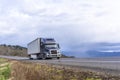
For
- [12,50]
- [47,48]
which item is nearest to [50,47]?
[47,48]

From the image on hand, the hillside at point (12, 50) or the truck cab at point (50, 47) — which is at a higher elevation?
the hillside at point (12, 50)

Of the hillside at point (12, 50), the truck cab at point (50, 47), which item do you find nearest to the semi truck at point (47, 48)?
the truck cab at point (50, 47)

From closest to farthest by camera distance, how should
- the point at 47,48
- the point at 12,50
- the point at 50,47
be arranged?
1. the point at 50,47
2. the point at 47,48
3. the point at 12,50

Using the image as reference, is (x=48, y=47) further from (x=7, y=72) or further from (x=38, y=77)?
(x=38, y=77)

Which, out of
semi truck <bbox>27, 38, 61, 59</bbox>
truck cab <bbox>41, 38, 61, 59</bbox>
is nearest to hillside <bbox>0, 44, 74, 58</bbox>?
semi truck <bbox>27, 38, 61, 59</bbox>

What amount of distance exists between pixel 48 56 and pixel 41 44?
2353 millimetres

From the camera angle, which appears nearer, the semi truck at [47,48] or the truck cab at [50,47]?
the truck cab at [50,47]

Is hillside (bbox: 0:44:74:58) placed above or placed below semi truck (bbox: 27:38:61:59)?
above

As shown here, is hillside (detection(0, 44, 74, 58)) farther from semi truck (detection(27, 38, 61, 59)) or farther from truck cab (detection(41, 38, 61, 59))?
truck cab (detection(41, 38, 61, 59))

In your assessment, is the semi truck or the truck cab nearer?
the truck cab

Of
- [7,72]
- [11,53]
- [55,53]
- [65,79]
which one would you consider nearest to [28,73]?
[65,79]

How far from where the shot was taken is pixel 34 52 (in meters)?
82.2

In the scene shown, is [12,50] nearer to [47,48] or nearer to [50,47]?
[47,48]

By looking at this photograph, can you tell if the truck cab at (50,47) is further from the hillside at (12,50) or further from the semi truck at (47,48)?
the hillside at (12,50)
